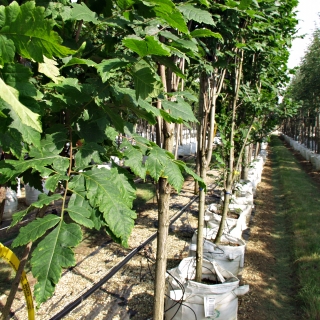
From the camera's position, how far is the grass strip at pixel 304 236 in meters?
4.05

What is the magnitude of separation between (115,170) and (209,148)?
2.86 meters

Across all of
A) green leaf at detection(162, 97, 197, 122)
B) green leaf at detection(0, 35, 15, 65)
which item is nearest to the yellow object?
green leaf at detection(162, 97, 197, 122)

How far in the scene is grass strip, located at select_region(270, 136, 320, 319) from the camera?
4.05 m

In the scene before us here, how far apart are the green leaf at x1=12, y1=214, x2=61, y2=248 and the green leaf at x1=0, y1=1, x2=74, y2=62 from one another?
40 cm

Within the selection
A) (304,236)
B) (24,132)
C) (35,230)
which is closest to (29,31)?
(24,132)

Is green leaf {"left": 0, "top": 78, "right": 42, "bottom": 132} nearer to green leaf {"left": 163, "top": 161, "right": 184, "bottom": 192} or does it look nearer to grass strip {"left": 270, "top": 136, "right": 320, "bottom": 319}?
green leaf {"left": 163, "top": 161, "right": 184, "bottom": 192}

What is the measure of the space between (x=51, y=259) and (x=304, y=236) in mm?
6519

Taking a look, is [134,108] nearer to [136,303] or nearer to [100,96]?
[100,96]

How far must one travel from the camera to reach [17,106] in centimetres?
68

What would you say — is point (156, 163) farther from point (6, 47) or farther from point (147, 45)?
point (6, 47)

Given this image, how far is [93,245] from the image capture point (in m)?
5.87

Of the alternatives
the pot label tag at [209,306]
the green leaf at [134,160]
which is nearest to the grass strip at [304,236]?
the pot label tag at [209,306]

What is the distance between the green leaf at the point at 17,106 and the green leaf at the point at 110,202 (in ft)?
0.86

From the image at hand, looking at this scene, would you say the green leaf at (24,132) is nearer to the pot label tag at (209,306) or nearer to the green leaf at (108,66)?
the green leaf at (108,66)
